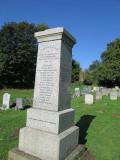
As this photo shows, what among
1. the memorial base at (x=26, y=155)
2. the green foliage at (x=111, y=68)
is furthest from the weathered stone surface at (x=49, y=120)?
the green foliage at (x=111, y=68)

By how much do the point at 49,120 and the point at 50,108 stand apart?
31 centimetres

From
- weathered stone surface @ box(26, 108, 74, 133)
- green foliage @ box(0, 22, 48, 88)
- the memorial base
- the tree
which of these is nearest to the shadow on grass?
the memorial base

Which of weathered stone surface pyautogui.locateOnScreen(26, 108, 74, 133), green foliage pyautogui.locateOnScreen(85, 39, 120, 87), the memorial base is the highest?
green foliage pyautogui.locateOnScreen(85, 39, 120, 87)

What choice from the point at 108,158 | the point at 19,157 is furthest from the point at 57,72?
the point at 108,158

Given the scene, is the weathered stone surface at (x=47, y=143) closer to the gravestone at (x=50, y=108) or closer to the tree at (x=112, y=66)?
the gravestone at (x=50, y=108)

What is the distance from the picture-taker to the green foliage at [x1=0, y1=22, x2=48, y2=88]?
3684 cm

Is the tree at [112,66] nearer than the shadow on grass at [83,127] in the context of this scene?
No

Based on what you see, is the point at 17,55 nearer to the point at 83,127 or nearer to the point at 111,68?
the point at 111,68

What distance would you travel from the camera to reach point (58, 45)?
5.21 m

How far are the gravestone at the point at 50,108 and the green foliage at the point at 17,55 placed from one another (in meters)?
31.1

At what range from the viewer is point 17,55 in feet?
124

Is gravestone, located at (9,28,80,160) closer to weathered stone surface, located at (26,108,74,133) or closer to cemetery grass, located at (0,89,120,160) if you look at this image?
weathered stone surface, located at (26,108,74,133)

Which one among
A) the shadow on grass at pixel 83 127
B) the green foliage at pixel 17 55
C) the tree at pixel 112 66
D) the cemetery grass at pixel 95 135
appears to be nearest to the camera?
the cemetery grass at pixel 95 135

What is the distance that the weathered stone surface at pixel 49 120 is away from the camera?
16.6 feet
